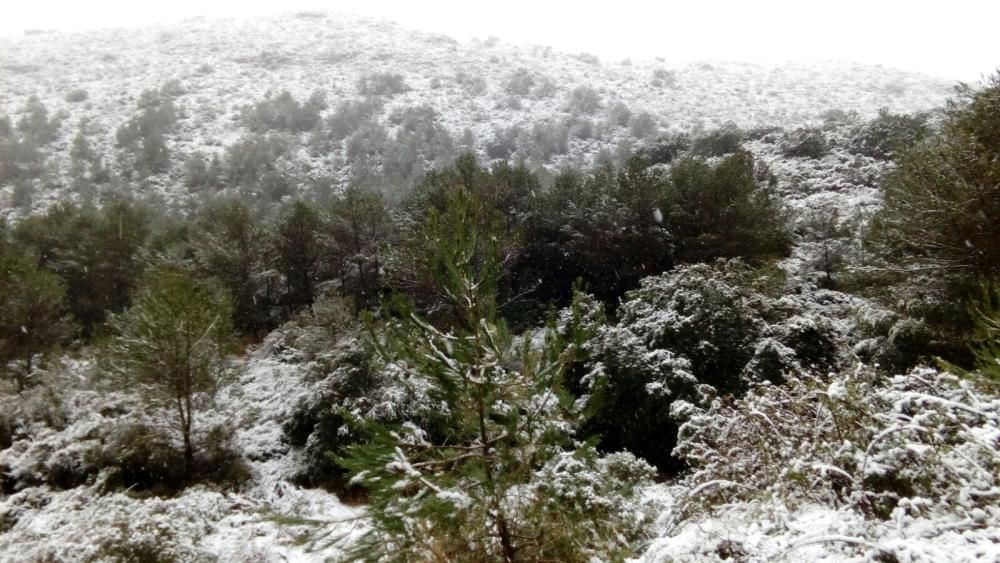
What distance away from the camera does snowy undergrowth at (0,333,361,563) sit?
7309 millimetres

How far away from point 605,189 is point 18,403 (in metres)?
19.2

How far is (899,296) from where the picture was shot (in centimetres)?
941

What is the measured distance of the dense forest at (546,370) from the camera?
159 inches

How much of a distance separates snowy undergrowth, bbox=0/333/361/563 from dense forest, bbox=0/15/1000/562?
69 millimetres

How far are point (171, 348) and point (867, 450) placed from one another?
40.4 feet

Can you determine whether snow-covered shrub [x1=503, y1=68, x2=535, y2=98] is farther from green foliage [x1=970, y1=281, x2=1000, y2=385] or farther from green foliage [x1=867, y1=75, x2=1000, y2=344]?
green foliage [x1=970, y1=281, x2=1000, y2=385]

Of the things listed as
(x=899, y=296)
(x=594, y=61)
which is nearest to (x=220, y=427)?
(x=899, y=296)

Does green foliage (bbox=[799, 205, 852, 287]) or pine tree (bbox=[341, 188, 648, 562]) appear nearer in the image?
pine tree (bbox=[341, 188, 648, 562])

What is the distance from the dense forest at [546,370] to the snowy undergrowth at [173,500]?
0.07 m

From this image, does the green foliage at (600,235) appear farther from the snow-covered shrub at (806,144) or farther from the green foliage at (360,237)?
the snow-covered shrub at (806,144)

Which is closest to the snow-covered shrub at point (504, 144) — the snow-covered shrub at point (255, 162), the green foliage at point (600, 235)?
the snow-covered shrub at point (255, 162)

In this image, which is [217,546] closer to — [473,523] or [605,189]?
[473,523]

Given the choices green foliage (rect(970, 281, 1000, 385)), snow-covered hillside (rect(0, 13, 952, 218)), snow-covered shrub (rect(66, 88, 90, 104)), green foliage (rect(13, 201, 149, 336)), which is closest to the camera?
green foliage (rect(970, 281, 1000, 385))

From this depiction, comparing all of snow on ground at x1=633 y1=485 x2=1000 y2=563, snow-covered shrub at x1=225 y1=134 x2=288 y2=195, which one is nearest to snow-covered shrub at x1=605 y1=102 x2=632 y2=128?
snow-covered shrub at x1=225 y1=134 x2=288 y2=195
